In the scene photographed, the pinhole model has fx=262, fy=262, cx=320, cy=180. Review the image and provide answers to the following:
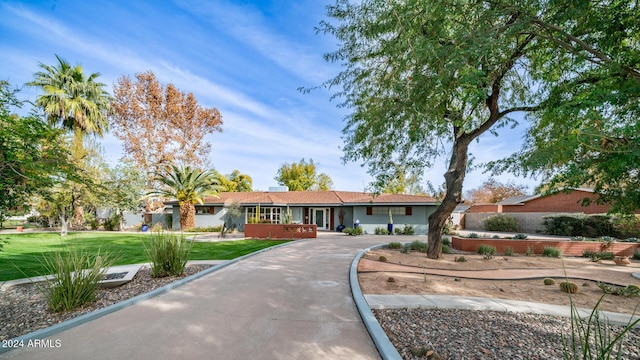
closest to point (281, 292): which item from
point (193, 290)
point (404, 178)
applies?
point (193, 290)

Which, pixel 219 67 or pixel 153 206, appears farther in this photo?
pixel 153 206

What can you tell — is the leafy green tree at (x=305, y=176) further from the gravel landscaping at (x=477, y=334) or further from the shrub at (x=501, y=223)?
the gravel landscaping at (x=477, y=334)

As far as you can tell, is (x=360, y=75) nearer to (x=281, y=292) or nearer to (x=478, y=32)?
(x=478, y=32)

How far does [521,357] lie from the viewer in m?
3.31

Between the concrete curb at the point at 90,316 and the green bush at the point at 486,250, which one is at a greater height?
the concrete curb at the point at 90,316

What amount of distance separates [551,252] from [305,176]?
118 ft

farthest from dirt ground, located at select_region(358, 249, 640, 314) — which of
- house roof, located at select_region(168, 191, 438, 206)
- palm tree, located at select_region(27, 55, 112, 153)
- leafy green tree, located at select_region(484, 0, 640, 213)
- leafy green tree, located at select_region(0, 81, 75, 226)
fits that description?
palm tree, located at select_region(27, 55, 112, 153)

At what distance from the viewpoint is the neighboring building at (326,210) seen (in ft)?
71.5

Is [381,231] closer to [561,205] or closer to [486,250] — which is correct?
[486,250]

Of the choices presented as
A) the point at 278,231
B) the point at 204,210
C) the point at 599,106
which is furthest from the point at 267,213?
the point at 599,106

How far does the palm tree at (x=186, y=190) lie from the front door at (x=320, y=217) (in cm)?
921

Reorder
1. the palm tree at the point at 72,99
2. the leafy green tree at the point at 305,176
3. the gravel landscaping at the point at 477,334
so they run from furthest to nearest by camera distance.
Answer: the leafy green tree at the point at 305,176, the palm tree at the point at 72,99, the gravel landscaping at the point at 477,334

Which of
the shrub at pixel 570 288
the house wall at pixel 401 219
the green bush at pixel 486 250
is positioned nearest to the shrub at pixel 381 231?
the house wall at pixel 401 219

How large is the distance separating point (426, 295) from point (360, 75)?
6283 millimetres
